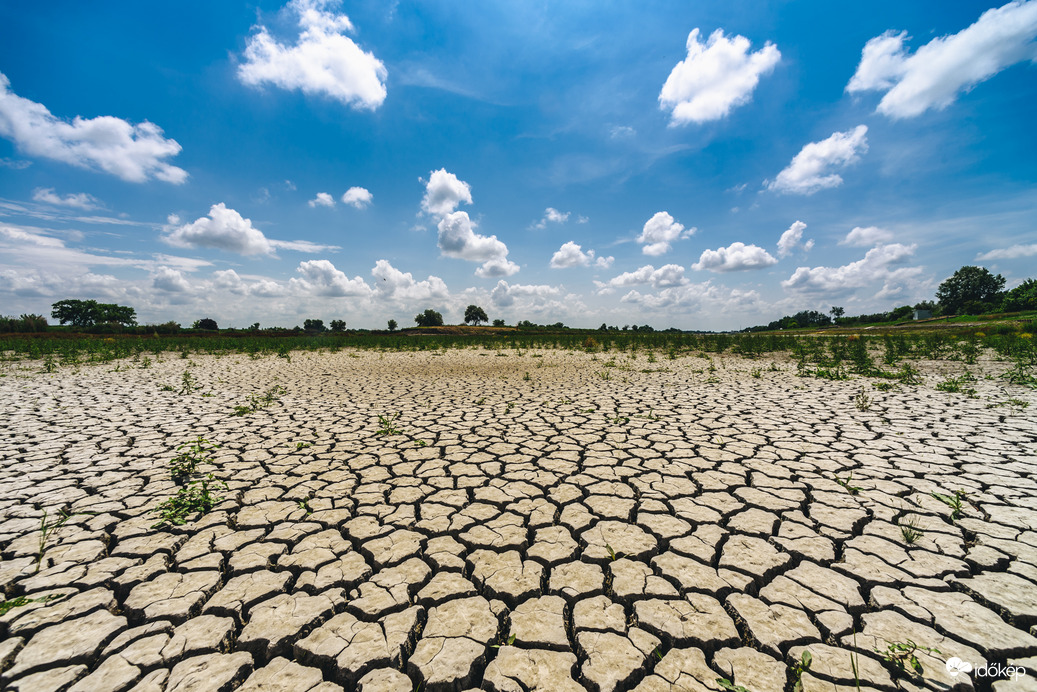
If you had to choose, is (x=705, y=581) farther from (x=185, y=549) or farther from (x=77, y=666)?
(x=185, y=549)

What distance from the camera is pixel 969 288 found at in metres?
51.8

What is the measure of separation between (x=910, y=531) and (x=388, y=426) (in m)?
4.97

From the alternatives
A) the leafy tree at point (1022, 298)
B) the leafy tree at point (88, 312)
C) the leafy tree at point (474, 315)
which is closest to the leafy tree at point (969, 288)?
the leafy tree at point (1022, 298)

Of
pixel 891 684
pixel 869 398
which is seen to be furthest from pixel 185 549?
pixel 869 398

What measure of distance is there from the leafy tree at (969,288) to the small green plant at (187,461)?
72.6 meters

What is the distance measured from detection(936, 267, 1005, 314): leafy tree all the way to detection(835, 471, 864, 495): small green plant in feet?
224

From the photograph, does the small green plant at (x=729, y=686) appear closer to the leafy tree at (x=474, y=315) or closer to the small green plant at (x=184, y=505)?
the small green plant at (x=184, y=505)

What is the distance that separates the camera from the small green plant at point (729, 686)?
4.76 ft

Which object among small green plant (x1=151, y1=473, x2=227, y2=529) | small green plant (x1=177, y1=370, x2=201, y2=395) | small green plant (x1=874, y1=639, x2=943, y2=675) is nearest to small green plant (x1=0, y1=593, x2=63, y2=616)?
small green plant (x1=151, y1=473, x2=227, y2=529)

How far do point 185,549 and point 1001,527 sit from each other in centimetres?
528

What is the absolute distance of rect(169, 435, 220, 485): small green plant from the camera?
138 inches

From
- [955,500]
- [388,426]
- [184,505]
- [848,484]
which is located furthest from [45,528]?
[955,500]

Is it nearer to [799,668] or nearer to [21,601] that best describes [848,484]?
[799,668]

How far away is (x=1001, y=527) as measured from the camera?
2504mm
